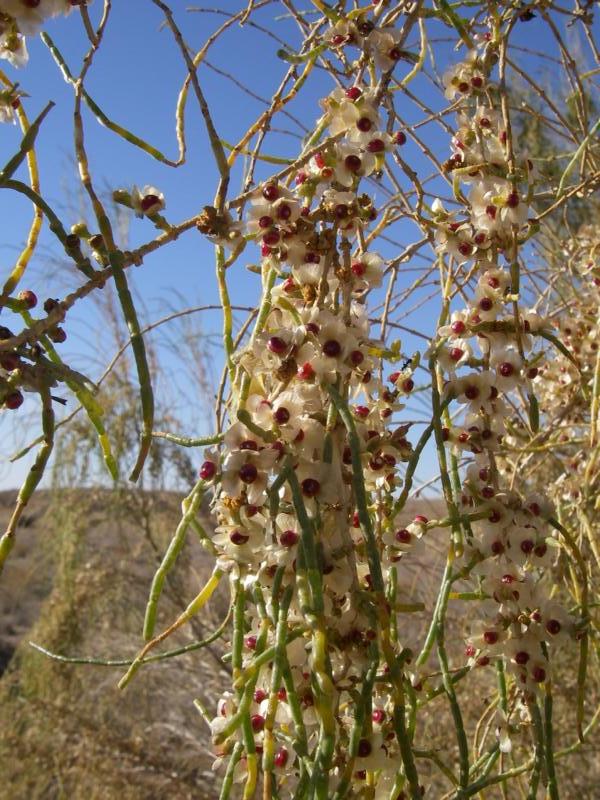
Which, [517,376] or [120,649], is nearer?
[517,376]

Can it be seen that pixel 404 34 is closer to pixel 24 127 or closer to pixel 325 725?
pixel 24 127

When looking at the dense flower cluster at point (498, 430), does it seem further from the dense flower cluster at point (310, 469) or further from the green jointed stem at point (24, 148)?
the green jointed stem at point (24, 148)

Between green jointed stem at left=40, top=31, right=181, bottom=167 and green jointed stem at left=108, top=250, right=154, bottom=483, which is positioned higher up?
green jointed stem at left=40, top=31, right=181, bottom=167

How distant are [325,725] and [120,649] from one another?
2.86m

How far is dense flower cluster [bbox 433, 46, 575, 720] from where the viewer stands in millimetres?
501

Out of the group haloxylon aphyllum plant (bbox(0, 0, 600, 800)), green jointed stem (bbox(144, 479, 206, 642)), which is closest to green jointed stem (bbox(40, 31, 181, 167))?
haloxylon aphyllum plant (bbox(0, 0, 600, 800))

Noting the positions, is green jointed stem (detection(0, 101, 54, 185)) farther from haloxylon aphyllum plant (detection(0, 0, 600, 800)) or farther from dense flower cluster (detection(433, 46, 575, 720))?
dense flower cluster (detection(433, 46, 575, 720))

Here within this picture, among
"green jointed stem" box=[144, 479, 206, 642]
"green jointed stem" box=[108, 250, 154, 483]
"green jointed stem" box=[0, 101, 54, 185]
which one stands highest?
"green jointed stem" box=[0, 101, 54, 185]

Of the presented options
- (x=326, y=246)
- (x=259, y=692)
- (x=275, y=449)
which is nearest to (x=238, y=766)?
(x=259, y=692)

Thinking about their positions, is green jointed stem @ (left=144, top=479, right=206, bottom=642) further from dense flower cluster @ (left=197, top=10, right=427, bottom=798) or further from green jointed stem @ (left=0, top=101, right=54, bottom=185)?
green jointed stem @ (left=0, top=101, right=54, bottom=185)

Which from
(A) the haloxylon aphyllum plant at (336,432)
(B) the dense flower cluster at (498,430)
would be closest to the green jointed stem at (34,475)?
(A) the haloxylon aphyllum plant at (336,432)

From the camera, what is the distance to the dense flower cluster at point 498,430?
50 centimetres

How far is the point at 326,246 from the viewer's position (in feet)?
1.45

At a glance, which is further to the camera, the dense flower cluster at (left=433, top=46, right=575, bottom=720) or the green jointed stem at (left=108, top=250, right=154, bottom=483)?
the dense flower cluster at (left=433, top=46, right=575, bottom=720)
